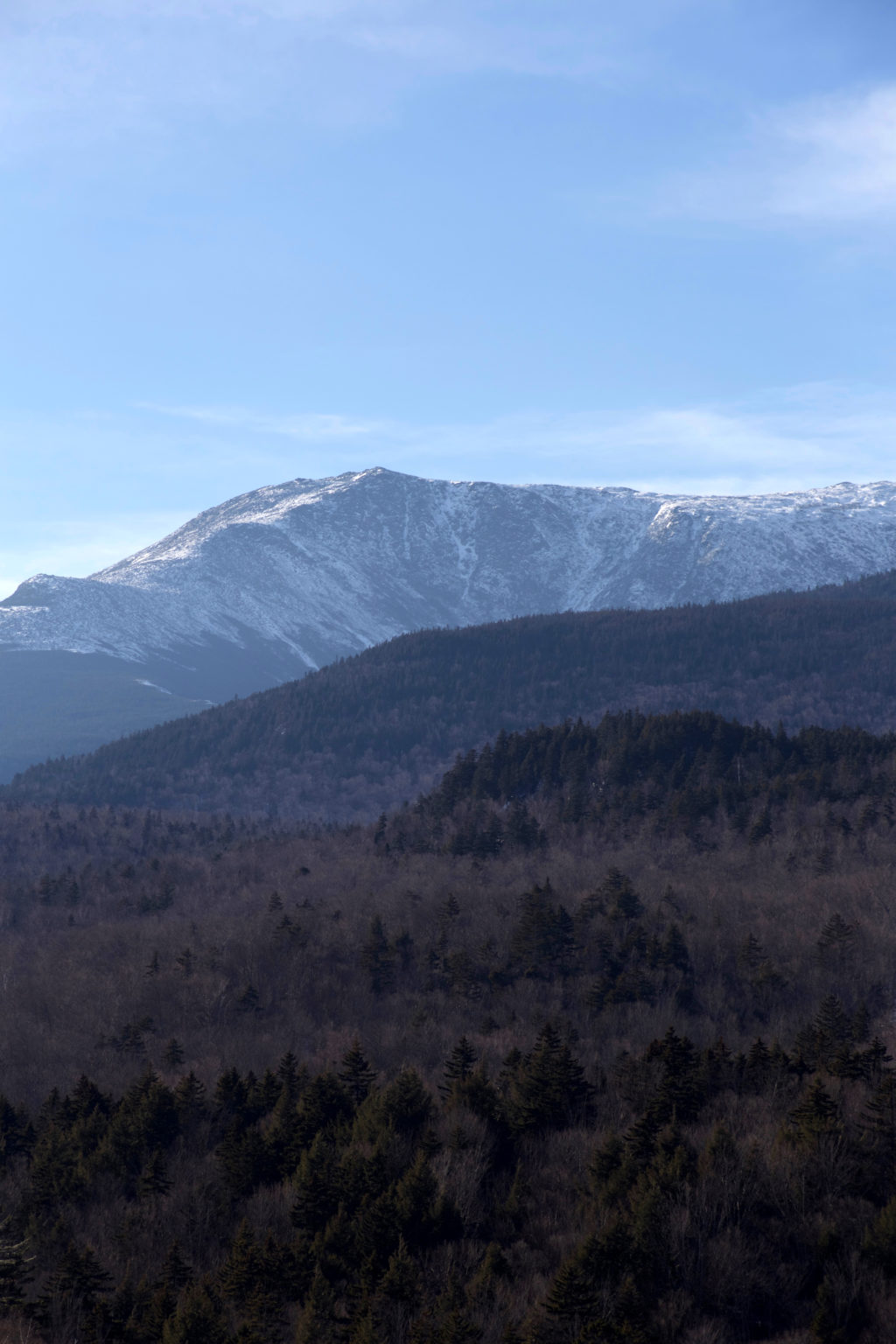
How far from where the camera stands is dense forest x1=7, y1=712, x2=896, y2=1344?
139ft

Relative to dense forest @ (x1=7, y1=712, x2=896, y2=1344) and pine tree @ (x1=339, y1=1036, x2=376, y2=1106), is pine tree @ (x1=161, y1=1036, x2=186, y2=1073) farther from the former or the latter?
pine tree @ (x1=339, y1=1036, x2=376, y2=1106)

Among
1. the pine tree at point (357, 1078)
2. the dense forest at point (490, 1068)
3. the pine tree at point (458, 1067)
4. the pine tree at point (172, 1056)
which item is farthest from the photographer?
the pine tree at point (172, 1056)

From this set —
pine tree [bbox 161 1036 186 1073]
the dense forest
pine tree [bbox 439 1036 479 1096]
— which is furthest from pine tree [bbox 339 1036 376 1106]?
pine tree [bbox 161 1036 186 1073]

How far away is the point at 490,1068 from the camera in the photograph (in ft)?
244

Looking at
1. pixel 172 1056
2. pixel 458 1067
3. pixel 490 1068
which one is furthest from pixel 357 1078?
pixel 172 1056

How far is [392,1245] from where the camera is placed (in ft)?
159

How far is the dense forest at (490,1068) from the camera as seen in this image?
139 feet

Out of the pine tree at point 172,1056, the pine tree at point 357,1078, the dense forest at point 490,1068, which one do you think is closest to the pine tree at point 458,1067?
the dense forest at point 490,1068

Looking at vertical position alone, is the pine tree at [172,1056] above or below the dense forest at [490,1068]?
below

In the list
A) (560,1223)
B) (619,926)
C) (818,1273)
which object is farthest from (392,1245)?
(619,926)

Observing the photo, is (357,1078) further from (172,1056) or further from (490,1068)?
(172,1056)

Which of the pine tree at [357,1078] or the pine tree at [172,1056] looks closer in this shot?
the pine tree at [357,1078]

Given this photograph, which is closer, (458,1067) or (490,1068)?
(458,1067)

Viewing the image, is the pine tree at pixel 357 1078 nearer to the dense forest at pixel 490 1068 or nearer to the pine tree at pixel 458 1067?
the dense forest at pixel 490 1068
